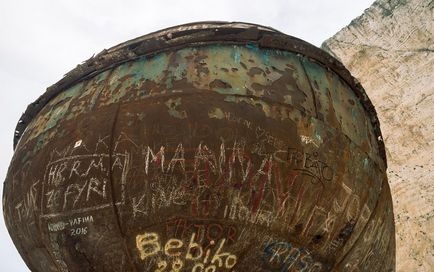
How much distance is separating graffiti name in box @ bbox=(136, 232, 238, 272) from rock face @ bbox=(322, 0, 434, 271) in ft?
18.5

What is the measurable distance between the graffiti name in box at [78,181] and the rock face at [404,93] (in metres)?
6.03

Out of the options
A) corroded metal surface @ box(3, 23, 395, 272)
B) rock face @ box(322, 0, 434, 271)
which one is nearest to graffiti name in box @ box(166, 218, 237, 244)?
corroded metal surface @ box(3, 23, 395, 272)

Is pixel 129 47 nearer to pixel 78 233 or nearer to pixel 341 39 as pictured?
pixel 78 233

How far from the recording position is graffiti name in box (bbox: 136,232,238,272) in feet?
8.43

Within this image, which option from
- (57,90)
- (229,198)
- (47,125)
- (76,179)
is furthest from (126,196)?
(57,90)

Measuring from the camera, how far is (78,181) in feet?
8.67

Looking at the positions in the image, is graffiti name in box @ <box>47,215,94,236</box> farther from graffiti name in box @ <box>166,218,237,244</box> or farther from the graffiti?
graffiti name in box @ <box>166,218,237,244</box>

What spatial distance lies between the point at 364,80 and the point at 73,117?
25.5 feet

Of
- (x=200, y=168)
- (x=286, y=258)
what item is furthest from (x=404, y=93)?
(x=200, y=168)

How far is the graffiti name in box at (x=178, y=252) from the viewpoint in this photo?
2.57m

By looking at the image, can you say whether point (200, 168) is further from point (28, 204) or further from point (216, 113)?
point (28, 204)

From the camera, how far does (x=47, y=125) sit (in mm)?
3029

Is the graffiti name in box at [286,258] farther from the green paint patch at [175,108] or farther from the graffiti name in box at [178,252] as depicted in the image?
the green paint patch at [175,108]

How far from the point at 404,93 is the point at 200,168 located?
7.42m
